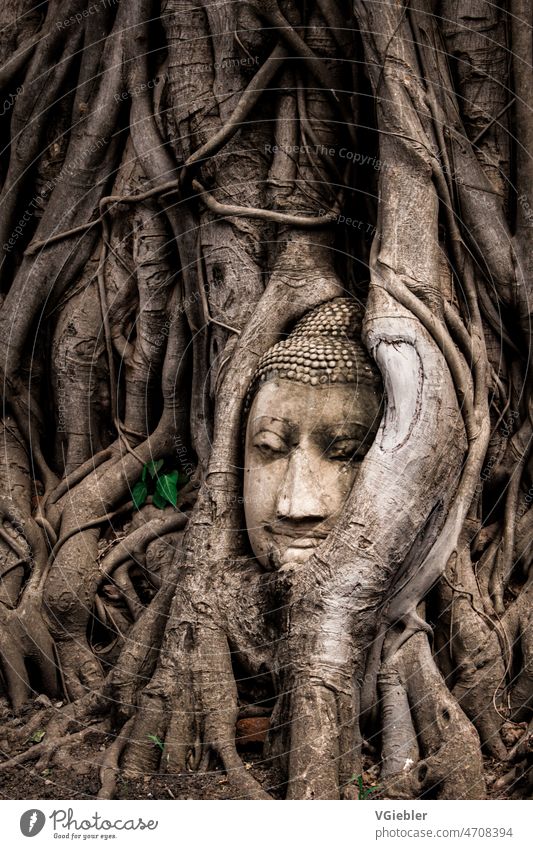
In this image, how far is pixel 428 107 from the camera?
532 centimetres

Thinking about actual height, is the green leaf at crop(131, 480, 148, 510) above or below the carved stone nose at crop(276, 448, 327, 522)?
above

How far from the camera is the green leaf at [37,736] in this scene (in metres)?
5.30

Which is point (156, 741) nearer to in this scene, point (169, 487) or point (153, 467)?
point (169, 487)

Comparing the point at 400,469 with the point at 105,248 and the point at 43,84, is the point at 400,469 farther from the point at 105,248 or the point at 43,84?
the point at 43,84

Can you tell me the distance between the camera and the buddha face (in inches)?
196

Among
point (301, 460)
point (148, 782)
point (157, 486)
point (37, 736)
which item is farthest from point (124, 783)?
point (157, 486)

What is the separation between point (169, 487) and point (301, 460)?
3.85 feet

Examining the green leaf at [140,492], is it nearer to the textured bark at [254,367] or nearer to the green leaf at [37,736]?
the textured bark at [254,367]

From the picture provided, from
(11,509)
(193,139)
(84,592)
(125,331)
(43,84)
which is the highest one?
(43,84)

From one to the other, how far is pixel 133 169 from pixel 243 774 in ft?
10.9

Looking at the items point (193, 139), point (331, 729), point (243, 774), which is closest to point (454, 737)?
point (331, 729)

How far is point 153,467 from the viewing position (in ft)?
19.8

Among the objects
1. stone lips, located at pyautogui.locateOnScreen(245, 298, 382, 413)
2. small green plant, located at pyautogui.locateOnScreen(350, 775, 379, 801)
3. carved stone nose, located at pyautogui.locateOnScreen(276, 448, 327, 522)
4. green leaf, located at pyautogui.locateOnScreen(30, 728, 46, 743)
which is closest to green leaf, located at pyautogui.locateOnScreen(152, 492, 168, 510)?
stone lips, located at pyautogui.locateOnScreen(245, 298, 382, 413)

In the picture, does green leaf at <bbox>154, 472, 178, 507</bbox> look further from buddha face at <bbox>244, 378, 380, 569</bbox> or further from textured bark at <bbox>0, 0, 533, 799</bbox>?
buddha face at <bbox>244, 378, 380, 569</bbox>
